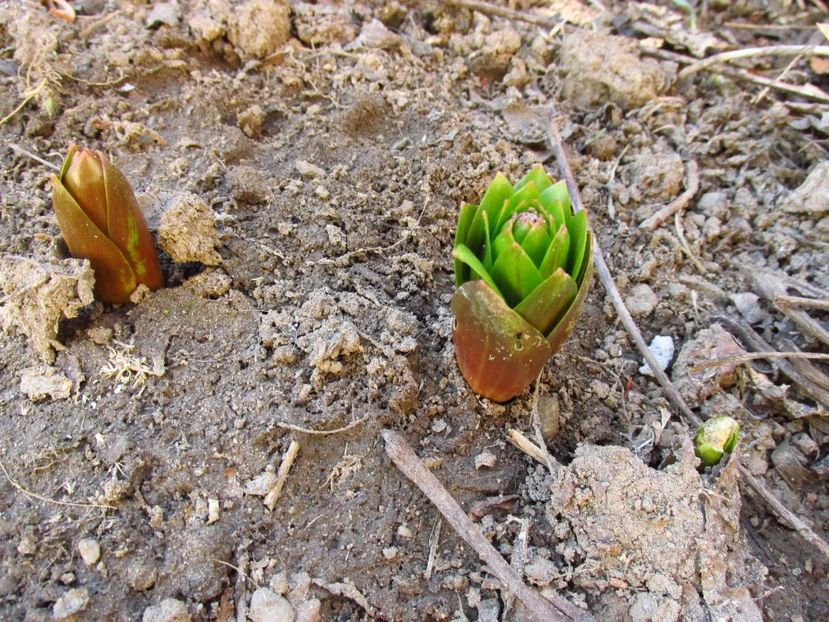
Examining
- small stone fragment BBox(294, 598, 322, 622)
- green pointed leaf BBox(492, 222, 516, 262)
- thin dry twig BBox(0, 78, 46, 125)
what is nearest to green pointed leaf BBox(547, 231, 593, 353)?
green pointed leaf BBox(492, 222, 516, 262)

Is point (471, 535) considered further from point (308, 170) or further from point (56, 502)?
point (308, 170)

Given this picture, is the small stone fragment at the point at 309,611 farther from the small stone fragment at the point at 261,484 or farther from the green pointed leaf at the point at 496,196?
the green pointed leaf at the point at 496,196

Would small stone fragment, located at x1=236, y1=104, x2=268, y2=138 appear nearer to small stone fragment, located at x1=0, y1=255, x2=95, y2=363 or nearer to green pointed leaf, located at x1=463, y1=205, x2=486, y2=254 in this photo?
small stone fragment, located at x1=0, y1=255, x2=95, y2=363

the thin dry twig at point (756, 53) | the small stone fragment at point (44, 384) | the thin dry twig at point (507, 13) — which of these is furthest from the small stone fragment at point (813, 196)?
the small stone fragment at point (44, 384)

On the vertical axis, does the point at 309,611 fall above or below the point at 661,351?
below

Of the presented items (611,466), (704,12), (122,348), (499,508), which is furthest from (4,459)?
(704,12)

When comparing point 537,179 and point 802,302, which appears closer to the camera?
point 537,179

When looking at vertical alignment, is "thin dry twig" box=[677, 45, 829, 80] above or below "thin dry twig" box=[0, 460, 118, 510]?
above

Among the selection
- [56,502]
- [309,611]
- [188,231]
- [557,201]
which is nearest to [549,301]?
[557,201]
